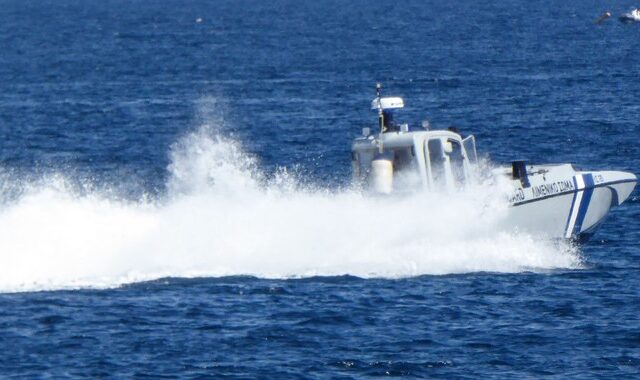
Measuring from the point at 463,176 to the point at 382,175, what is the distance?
1688 mm

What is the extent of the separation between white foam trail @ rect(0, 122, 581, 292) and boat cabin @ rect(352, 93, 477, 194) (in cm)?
29

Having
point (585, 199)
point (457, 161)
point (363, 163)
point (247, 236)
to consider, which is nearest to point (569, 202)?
point (585, 199)

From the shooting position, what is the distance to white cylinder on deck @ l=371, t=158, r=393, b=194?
28422 mm

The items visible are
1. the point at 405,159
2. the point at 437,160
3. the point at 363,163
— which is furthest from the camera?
the point at 363,163

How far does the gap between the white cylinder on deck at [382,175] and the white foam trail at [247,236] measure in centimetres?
24

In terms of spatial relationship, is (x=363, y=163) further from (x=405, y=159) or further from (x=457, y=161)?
(x=457, y=161)

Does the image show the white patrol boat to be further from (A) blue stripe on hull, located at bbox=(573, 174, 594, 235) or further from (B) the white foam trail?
(B) the white foam trail

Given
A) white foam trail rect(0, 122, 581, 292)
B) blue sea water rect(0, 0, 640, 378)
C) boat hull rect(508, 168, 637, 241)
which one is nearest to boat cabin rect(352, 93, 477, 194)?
white foam trail rect(0, 122, 581, 292)

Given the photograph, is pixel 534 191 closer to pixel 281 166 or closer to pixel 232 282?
pixel 232 282

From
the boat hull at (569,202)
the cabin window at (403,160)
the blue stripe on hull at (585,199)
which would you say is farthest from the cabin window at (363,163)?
the blue stripe on hull at (585,199)

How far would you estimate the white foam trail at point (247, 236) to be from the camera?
26578 mm

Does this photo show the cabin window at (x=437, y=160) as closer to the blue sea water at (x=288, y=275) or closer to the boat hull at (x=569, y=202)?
the blue sea water at (x=288, y=275)

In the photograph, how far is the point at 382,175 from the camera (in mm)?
28438

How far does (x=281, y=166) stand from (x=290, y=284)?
17.7 metres
